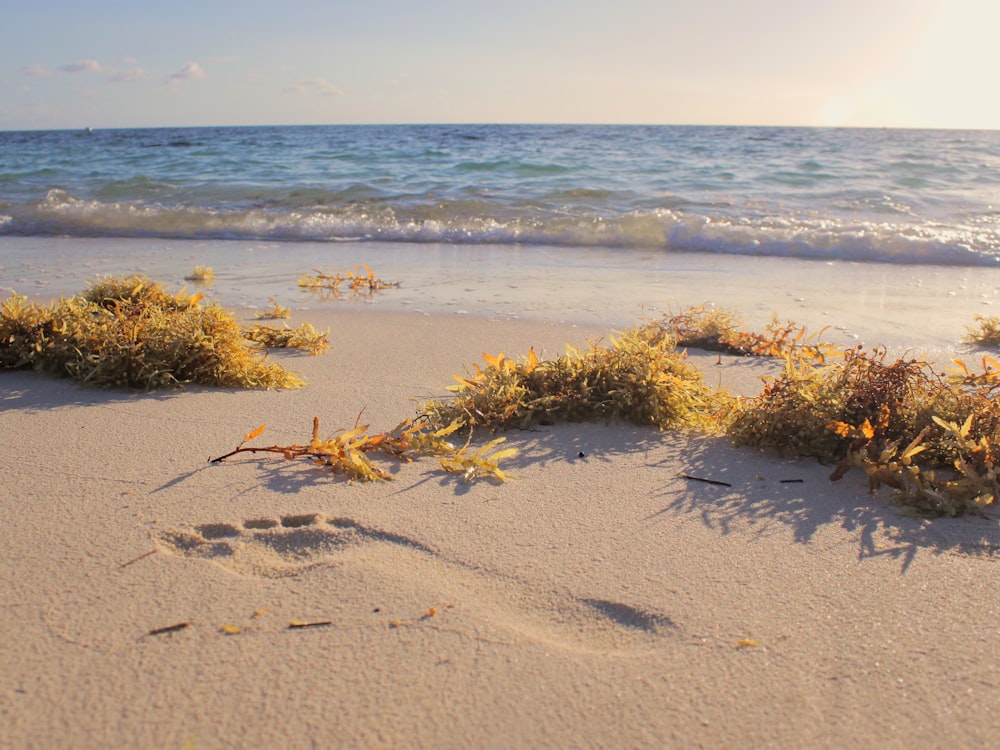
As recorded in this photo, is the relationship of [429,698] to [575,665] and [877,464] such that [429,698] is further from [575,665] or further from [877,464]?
[877,464]

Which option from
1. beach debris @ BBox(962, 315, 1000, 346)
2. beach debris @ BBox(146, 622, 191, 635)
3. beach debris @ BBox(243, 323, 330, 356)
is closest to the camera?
beach debris @ BBox(146, 622, 191, 635)

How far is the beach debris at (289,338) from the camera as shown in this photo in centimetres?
345

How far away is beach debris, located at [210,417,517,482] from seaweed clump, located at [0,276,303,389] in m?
0.65

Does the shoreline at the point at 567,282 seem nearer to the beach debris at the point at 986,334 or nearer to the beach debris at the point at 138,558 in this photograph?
the beach debris at the point at 986,334

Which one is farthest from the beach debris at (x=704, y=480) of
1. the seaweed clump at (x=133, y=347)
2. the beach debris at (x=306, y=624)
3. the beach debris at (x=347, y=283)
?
the beach debris at (x=347, y=283)

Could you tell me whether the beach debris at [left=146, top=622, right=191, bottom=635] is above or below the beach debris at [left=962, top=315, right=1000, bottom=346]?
below

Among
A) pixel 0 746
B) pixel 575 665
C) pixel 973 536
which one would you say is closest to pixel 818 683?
pixel 575 665

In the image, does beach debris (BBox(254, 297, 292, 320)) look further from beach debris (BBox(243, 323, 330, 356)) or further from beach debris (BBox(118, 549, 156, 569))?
beach debris (BBox(118, 549, 156, 569))

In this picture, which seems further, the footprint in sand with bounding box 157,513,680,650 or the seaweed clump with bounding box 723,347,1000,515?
the seaweed clump with bounding box 723,347,1000,515

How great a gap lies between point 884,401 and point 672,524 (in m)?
0.79

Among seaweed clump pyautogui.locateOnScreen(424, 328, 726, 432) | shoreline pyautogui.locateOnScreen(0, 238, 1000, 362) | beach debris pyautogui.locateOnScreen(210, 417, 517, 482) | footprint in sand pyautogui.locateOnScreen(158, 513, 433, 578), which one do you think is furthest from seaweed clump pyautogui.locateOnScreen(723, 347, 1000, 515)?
footprint in sand pyautogui.locateOnScreen(158, 513, 433, 578)

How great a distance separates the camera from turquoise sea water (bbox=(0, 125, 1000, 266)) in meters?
7.78

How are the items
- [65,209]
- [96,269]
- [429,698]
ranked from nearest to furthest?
[429,698], [96,269], [65,209]

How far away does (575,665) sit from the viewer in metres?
1.37
